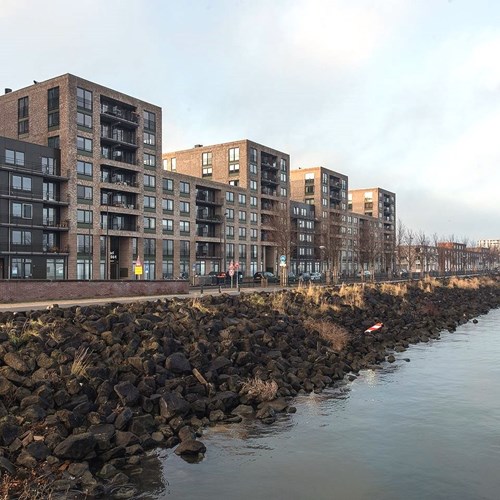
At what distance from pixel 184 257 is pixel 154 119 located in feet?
66.8

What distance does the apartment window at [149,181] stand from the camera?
7071cm

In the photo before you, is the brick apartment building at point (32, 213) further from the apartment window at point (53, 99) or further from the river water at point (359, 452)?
the river water at point (359, 452)

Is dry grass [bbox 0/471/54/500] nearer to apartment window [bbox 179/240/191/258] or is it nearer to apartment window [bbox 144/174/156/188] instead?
apartment window [bbox 144/174/156/188]

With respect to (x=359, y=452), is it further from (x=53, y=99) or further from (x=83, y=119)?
(x=53, y=99)

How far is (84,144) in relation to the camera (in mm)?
61438

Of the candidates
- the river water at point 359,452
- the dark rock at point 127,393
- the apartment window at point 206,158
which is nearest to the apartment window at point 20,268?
the dark rock at point 127,393

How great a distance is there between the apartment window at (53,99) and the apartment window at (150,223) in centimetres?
1808

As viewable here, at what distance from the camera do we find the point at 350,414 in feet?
47.6

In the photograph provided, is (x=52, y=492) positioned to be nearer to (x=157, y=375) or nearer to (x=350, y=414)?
(x=157, y=375)

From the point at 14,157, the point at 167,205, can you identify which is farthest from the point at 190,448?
the point at 167,205

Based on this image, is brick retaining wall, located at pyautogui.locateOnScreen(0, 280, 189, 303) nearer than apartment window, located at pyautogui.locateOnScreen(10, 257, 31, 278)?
Yes

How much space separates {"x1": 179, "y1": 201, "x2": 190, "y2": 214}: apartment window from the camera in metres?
77.2

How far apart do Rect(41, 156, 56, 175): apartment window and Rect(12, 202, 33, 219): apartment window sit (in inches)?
180

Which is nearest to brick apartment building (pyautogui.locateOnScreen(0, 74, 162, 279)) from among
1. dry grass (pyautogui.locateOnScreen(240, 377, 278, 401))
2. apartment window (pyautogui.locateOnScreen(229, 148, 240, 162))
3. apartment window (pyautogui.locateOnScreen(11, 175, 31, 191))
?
apartment window (pyautogui.locateOnScreen(11, 175, 31, 191))
